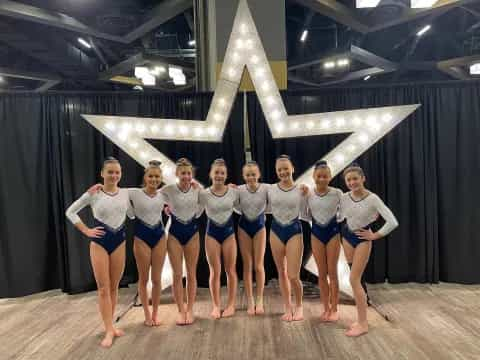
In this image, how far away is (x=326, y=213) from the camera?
2.91m

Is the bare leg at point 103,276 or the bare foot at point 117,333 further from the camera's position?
the bare foot at point 117,333

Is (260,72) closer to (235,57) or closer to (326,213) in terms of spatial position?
(235,57)

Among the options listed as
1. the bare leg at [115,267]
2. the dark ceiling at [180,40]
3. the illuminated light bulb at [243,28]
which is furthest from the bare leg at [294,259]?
the dark ceiling at [180,40]

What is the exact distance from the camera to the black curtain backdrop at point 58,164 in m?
3.86

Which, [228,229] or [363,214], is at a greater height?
[363,214]

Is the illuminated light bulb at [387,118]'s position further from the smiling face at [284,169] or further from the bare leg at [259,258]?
the bare leg at [259,258]

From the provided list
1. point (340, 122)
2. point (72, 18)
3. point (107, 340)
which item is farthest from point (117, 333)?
point (72, 18)

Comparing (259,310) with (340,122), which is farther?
(340,122)

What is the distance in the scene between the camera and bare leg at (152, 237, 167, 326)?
293cm

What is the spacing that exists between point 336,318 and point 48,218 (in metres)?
3.29

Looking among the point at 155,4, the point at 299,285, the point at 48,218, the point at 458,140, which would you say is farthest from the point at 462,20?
the point at 48,218

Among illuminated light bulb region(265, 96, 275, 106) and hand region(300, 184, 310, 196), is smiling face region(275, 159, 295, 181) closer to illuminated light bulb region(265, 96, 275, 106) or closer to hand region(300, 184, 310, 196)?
hand region(300, 184, 310, 196)

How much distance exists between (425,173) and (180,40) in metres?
5.71

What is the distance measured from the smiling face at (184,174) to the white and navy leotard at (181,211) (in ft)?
0.26
